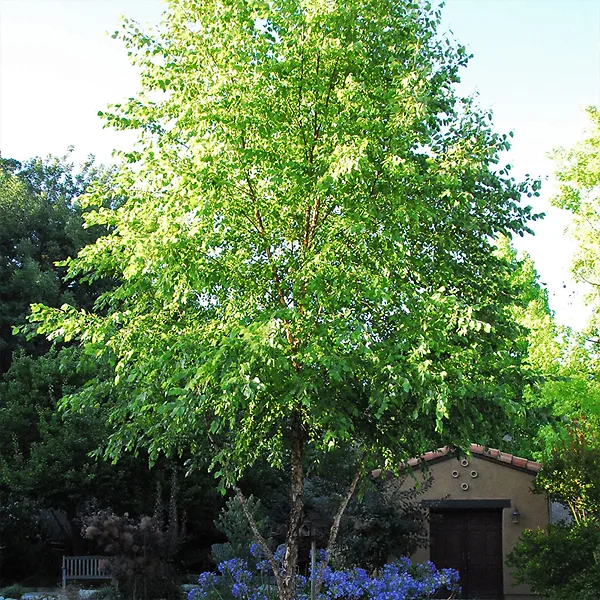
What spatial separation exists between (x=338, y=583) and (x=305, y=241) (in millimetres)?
5883

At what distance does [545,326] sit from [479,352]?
35.6 feet

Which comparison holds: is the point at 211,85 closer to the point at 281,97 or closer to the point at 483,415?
the point at 281,97

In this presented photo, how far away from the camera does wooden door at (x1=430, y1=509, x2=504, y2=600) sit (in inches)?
774

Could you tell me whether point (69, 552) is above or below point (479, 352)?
below

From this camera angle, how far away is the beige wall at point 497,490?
19.6 metres

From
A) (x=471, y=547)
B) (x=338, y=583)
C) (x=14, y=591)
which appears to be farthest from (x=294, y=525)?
(x=471, y=547)

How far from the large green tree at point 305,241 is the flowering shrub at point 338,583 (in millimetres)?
2627

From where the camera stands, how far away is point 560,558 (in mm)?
15203

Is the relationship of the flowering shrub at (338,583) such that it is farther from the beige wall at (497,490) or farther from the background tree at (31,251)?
the background tree at (31,251)

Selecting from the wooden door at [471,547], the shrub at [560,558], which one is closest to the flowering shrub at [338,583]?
the shrub at [560,558]

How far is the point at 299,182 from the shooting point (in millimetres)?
9617

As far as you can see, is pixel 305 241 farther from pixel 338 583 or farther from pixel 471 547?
pixel 471 547

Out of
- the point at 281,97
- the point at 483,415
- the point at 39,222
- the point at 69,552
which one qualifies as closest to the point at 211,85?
the point at 281,97

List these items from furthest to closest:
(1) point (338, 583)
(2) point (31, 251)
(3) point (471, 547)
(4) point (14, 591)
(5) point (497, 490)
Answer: (2) point (31, 251), (3) point (471, 547), (5) point (497, 490), (4) point (14, 591), (1) point (338, 583)
